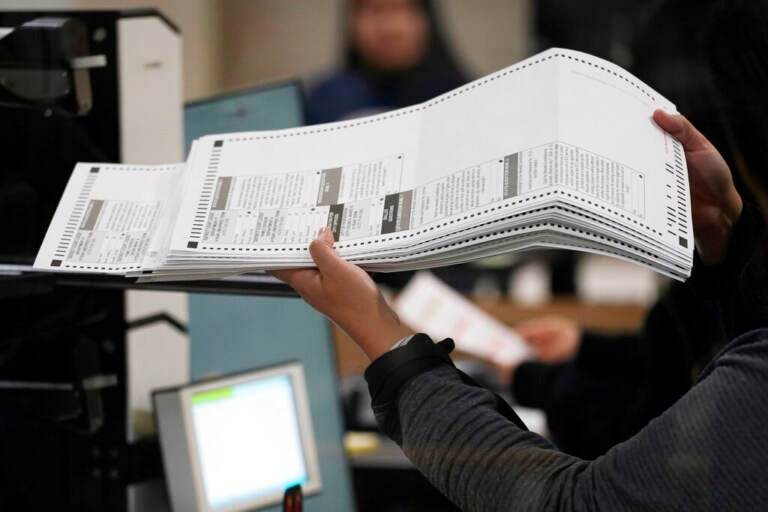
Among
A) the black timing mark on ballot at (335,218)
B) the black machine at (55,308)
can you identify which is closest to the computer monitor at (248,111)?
the black machine at (55,308)

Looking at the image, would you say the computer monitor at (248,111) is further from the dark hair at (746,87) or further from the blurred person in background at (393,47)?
the blurred person in background at (393,47)

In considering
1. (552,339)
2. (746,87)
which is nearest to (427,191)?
(746,87)

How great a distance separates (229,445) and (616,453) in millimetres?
530

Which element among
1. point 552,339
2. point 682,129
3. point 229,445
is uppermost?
point 682,129

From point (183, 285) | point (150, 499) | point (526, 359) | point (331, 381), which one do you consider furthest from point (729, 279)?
point (526, 359)

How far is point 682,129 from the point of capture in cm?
64

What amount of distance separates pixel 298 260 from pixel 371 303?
0.23ft

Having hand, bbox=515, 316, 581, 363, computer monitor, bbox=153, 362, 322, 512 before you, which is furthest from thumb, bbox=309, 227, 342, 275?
hand, bbox=515, 316, 581, 363

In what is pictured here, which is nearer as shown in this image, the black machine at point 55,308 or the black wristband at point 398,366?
the black wristband at point 398,366

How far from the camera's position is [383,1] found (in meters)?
3.34

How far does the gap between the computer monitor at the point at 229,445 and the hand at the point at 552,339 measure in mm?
875

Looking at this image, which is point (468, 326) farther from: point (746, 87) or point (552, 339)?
point (746, 87)

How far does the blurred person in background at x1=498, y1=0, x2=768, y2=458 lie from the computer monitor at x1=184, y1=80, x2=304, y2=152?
0.44 metres

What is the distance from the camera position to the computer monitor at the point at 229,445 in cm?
93
